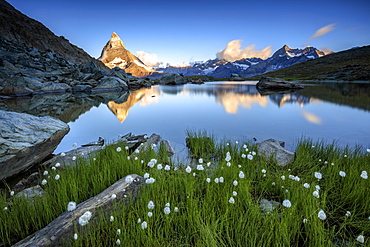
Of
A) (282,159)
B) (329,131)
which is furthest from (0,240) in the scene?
(329,131)

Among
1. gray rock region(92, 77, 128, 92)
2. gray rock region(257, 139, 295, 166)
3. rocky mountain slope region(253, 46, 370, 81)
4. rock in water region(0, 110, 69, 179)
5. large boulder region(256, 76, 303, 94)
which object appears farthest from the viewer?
rocky mountain slope region(253, 46, 370, 81)

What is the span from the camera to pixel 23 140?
4.78m

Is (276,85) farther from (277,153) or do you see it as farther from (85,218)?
(85,218)

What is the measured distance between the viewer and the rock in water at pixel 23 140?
4316 millimetres

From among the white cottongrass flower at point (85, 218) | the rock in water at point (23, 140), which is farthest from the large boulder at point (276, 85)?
the white cottongrass flower at point (85, 218)

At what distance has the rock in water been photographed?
14.2ft

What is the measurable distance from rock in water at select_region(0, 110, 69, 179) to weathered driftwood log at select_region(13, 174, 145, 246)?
10.1 feet

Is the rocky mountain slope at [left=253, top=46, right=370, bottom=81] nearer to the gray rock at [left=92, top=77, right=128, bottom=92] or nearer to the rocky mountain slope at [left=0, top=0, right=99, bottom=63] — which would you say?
the gray rock at [left=92, top=77, right=128, bottom=92]

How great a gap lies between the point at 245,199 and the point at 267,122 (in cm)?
859

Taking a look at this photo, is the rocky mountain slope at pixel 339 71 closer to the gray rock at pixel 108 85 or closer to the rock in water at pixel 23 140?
the gray rock at pixel 108 85

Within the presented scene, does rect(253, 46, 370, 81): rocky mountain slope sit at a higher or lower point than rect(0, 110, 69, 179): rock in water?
higher

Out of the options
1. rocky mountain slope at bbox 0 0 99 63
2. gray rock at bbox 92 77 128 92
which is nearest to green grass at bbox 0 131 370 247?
gray rock at bbox 92 77 128 92

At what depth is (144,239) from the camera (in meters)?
2.11

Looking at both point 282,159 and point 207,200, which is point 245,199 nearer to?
point 207,200
